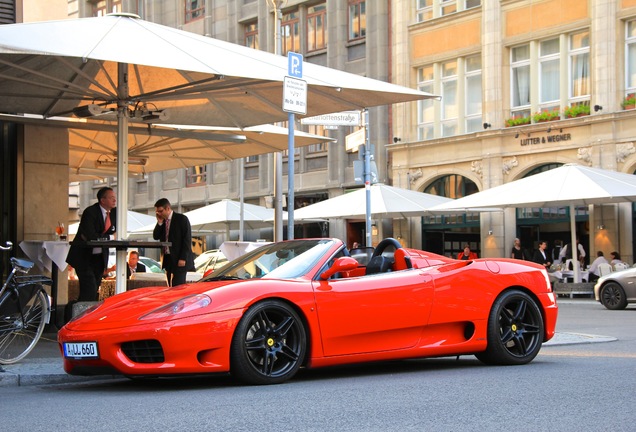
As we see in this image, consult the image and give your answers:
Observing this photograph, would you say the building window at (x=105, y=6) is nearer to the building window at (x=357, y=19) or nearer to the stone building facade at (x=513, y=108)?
the building window at (x=357, y=19)

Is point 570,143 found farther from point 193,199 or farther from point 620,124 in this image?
point 193,199

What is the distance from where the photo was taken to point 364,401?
22.4ft

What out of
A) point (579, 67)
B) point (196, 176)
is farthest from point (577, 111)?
point (196, 176)

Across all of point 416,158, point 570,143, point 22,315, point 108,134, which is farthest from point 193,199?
point 22,315

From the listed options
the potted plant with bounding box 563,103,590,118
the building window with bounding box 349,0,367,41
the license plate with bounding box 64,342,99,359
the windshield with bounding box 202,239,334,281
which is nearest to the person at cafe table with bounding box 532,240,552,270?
the potted plant with bounding box 563,103,590,118

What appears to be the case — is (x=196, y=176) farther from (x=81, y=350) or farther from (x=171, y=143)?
(x=81, y=350)

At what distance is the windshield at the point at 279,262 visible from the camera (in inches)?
338

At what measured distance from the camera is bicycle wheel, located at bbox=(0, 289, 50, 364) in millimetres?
9466

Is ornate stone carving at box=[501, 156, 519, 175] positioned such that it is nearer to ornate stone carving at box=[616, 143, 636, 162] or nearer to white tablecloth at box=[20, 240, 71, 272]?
ornate stone carving at box=[616, 143, 636, 162]

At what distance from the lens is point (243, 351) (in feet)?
25.5

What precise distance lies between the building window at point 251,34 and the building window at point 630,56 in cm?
1944

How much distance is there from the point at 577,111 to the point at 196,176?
74.5 feet

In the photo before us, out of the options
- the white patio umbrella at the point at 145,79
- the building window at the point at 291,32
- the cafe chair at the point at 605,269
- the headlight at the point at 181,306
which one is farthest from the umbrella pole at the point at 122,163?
the building window at the point at 291,32

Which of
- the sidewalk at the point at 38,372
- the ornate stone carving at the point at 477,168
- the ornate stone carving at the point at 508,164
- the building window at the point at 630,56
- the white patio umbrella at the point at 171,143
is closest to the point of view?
the sidewalk at the point at 38,372
